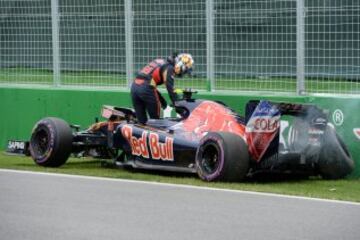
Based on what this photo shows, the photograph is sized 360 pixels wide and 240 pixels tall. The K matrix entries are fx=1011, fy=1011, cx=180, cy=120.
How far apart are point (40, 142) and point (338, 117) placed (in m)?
4.22

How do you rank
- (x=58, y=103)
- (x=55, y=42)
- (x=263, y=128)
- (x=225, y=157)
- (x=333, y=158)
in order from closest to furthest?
(x=225, y=157)
(x=263, y=128)
(x=333, y=158)
(x=58, y=103)
(x=55, y=42)

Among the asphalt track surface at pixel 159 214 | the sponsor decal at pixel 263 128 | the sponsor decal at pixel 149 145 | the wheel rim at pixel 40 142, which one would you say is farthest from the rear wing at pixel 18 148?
the sponsor decal at pixel 263 128

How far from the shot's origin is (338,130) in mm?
13312

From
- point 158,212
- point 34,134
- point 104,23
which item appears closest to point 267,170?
point 158,212

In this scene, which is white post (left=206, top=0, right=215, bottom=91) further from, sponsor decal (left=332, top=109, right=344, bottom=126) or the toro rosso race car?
sponsor decal (left=332, top=109, right=344, bottom=126)

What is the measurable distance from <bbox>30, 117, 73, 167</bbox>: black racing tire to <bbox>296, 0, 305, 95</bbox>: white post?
3255 mm

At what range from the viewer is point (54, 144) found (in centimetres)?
1390

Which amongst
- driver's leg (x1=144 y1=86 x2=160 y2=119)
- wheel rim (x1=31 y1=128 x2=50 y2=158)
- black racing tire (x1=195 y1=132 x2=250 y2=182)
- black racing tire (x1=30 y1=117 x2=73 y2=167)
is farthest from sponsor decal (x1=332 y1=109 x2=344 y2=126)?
wheel rim (x1=31 y1=128 x2=50 y2=158)

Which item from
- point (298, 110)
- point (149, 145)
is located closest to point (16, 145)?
point (149, 145)

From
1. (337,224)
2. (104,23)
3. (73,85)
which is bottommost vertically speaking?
(337,224)

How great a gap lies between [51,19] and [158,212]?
821cm

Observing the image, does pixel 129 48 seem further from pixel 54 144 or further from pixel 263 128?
pixel 263 128

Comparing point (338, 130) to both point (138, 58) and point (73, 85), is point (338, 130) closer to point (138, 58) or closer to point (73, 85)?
point (138, 58)

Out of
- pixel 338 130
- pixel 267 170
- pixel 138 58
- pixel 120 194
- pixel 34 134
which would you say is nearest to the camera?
pixel 120 194
